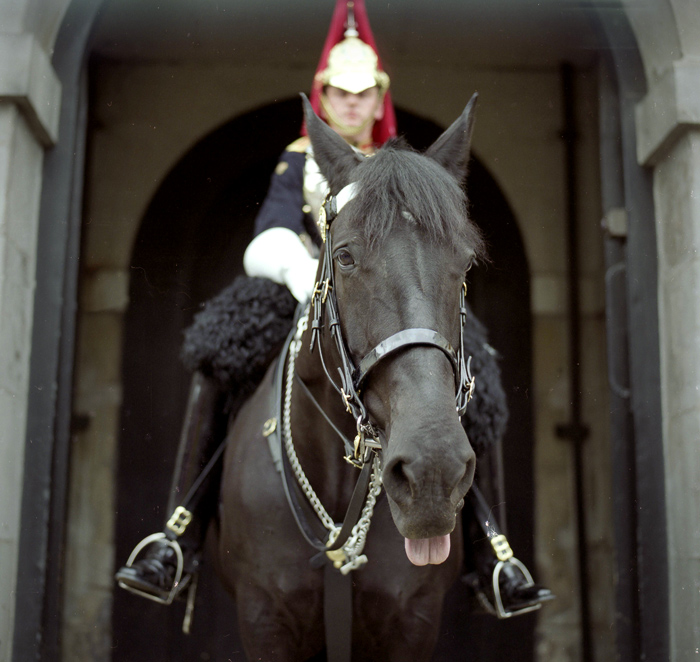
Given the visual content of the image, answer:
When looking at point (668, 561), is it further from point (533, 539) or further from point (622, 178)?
point (622, 178)

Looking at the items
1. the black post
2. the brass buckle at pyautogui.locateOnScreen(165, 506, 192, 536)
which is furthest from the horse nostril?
the black post

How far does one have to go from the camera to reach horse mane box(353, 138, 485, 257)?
1951mm

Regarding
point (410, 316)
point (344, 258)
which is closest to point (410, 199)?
point (344, 258)

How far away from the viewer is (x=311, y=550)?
2.46m

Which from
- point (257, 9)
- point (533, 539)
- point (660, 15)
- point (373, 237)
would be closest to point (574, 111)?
point (660, 15)

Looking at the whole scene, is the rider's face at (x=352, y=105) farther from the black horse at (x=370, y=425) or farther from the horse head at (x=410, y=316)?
the horse head at (x=410, y=316)

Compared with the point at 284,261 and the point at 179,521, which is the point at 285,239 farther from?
the point at 179,521

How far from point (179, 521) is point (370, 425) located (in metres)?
1.27

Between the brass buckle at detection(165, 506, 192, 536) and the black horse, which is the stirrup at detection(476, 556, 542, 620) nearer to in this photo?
the black horse

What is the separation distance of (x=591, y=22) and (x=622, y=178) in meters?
0.82

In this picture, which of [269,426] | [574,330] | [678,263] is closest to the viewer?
[269,426]

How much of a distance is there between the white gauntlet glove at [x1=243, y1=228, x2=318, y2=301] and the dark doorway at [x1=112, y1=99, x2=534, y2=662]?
1.35 meters

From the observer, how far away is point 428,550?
1.85m

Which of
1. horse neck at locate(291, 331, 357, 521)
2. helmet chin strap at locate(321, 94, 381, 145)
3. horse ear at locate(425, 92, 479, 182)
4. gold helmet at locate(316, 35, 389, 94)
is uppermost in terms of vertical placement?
gold helmet at locate(316, 35, 389, 94)
